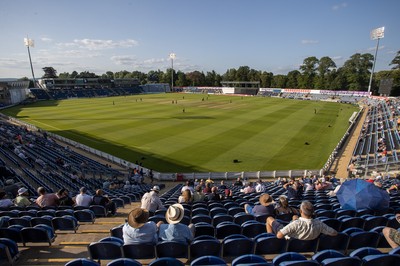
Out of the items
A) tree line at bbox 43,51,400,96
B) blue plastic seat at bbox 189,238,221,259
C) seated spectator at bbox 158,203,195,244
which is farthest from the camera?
tree line at bbox 43,51,400,96

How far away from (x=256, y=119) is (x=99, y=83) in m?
93.0

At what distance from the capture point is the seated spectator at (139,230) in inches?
190

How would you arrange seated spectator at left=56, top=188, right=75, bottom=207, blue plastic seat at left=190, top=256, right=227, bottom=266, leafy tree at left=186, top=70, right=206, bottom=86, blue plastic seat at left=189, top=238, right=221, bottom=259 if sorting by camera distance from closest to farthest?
blue plastic seat at left=190, top=256, right=227, bottom=266 < blue plastic seat at left=189, top=238, right=221, bottom=259 < seated spectator at left=56, top=188, right=75, bottom=207 < leafy tree at left=186, top=70, right=206, bottom=86

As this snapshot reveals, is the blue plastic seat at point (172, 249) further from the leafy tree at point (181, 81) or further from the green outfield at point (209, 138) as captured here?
the leafy tree at point (181, 81)

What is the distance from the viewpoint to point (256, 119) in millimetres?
46344

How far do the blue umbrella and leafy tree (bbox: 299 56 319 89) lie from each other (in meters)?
122

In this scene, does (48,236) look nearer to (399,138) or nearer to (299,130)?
(399,138)

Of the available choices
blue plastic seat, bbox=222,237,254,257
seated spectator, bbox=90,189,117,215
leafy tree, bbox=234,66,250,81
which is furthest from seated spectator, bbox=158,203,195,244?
leafy tree, bbox=234,66,250,81

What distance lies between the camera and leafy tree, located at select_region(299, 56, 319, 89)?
119312 millimetres

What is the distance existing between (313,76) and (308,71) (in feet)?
15.2

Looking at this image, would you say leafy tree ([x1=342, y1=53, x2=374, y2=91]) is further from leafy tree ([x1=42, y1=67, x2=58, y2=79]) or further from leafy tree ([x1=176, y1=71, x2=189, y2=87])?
leafy tree ([x1=42, y1=67, x2=58, y2=79])

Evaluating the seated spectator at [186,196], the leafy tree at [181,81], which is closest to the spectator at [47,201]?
the seated spectator at [186,196]

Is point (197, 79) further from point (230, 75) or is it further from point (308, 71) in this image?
point (308, 71)

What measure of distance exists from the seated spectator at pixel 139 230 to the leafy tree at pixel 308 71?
127 m
